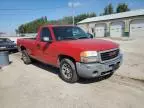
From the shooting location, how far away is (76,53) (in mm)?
5047

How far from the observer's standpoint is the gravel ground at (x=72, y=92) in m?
4.21

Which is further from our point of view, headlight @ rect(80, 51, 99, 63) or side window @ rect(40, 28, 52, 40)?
side window @ rect(40, 28, 52, 40)

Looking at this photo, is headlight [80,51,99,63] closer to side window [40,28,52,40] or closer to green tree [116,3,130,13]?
side window [40,28,52,40]

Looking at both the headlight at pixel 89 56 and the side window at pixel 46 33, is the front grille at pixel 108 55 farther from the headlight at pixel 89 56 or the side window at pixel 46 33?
the side window at pixel 46 33

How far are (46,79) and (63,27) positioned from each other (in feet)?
7.16

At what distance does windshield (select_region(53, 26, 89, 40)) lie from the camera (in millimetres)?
6223

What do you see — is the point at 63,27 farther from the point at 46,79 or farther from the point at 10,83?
the point at 10,83

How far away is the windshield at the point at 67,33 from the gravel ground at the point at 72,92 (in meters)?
1.60

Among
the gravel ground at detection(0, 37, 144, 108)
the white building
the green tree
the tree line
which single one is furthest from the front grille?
the green tree

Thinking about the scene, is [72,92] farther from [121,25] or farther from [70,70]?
[121,25]

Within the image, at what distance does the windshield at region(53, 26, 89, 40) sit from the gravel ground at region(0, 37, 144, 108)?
1.60 m

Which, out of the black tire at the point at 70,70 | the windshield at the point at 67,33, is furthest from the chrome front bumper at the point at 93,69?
the windshield at the point at 67,33

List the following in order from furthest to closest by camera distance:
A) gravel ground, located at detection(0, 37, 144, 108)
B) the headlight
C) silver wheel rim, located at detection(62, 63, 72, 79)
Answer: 1. silver wheel rim, located at detection(62, 63, 72, 79)
2. the headlight
3. gravel ground, located at detection(0, 37, 144, 108)

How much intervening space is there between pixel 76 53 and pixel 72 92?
1175 millimetres
